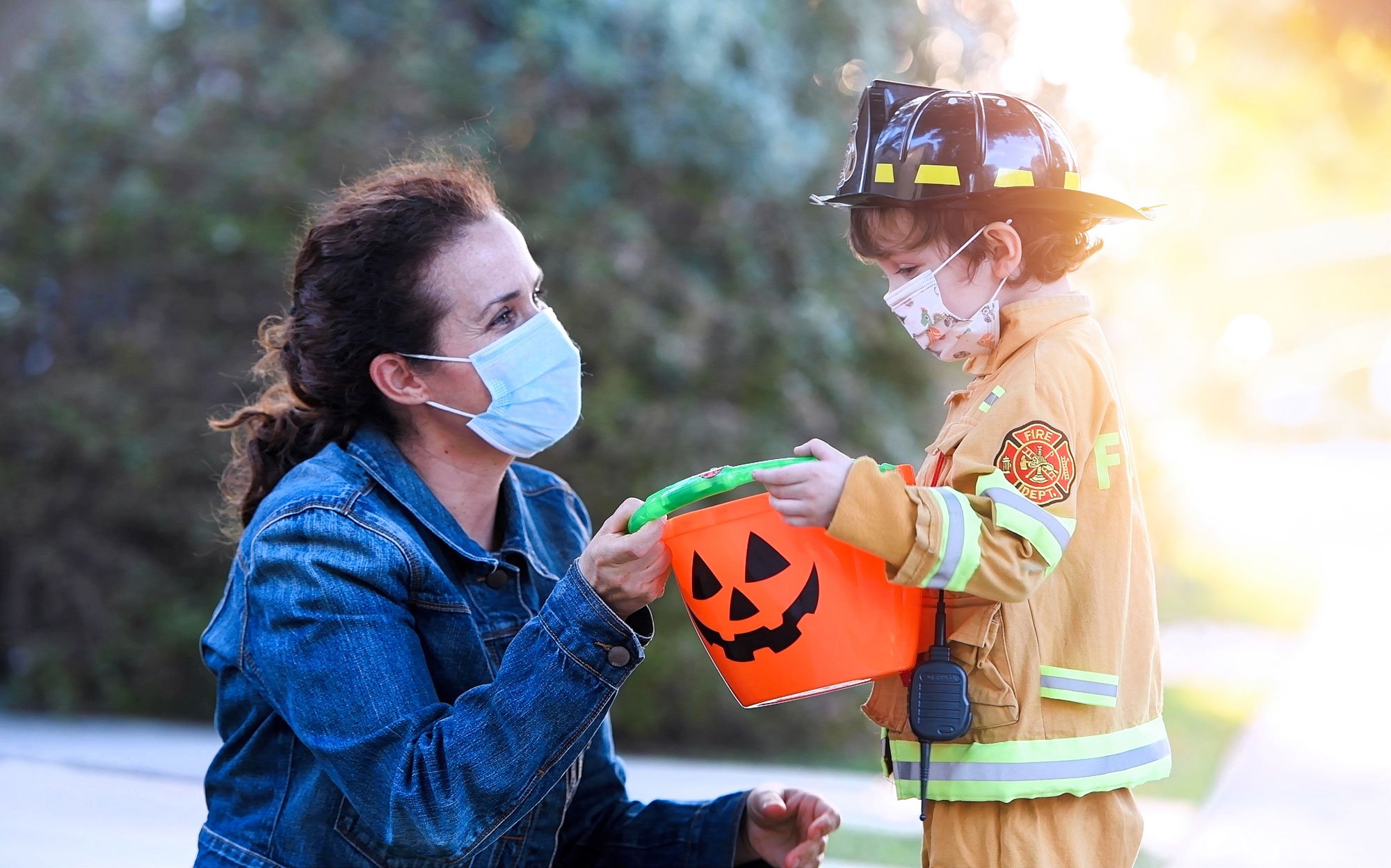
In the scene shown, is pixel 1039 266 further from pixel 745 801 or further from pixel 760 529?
pixel 745 801

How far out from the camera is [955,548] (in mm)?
1714

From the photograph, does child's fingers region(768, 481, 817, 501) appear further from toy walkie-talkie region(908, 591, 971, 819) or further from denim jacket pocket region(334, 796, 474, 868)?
denim jacket pocket region(334, 796, 474, 868)

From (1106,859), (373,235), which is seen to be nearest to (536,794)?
(1106,859)

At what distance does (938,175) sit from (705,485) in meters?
0.61

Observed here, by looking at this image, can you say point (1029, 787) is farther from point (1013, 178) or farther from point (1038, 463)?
point (1013, 178)

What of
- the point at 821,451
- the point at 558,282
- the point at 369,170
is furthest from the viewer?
the point at 369,170

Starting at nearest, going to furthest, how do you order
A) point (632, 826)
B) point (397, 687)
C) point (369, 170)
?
point (397, 687) < point (632, 826) < point (369, 170)

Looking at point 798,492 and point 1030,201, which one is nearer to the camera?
point 798,492

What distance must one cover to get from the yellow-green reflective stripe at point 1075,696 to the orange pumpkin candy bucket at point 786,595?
0.21 meters

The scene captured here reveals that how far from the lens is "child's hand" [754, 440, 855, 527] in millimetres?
1756

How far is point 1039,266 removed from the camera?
204 cm

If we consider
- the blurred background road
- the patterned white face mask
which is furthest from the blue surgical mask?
the blurred background road

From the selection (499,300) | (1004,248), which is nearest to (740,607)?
(1004,248)

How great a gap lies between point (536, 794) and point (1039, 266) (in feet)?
3.88
